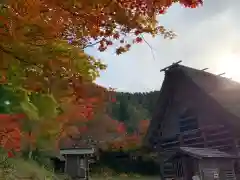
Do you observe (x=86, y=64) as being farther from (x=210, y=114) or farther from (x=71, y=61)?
(x=210, y=114)

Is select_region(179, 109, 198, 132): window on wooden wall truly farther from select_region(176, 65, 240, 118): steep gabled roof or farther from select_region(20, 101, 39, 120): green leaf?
select_region(20, 101, 39, 120): green leaf

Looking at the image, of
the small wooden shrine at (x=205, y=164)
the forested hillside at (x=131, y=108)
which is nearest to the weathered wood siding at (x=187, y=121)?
the small wooden shrine at (x=205, y=164)

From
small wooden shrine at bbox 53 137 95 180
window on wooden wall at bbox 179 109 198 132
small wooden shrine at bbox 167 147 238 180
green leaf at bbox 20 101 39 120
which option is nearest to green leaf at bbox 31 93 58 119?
green leaf at bbox 20 101 39 120

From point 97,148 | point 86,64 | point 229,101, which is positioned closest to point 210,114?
point 229,101

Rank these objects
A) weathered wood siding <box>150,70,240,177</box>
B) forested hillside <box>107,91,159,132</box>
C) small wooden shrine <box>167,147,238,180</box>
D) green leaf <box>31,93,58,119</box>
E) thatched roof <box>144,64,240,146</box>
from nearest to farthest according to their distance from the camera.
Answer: green leaf <box>31,93,58,119</box>
small wooden shrine <box>167,147,238,180</box>
weathered wood siding <box>150,70,240,177</box>
thatched roof <box>144,64,240,146</box>
forested hillside <box>107,91,159,132</box>

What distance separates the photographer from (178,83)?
2111cm

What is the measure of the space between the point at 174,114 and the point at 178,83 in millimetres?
2251

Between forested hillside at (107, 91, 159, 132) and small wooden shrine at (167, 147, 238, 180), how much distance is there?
129ft

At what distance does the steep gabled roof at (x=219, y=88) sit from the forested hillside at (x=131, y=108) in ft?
111

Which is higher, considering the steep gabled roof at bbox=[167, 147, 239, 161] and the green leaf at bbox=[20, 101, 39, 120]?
the green leaf at bbox=[20, 101, 39, 120]

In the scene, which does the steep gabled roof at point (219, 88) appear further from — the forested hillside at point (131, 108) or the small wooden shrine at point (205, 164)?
the forested hillside at point (131, 108)

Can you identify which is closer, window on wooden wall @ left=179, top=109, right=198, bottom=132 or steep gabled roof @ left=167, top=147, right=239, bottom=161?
steep gabled roof @ left=167, top=147, right=239, bottom=161

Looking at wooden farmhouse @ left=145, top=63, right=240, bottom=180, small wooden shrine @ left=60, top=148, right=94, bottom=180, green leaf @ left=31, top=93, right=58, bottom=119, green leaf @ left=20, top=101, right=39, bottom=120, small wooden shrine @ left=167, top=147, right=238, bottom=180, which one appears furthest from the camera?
small wooden shrine @ left=60, top=148, right=94, bottom=180

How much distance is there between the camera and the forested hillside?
5984 centimetres
